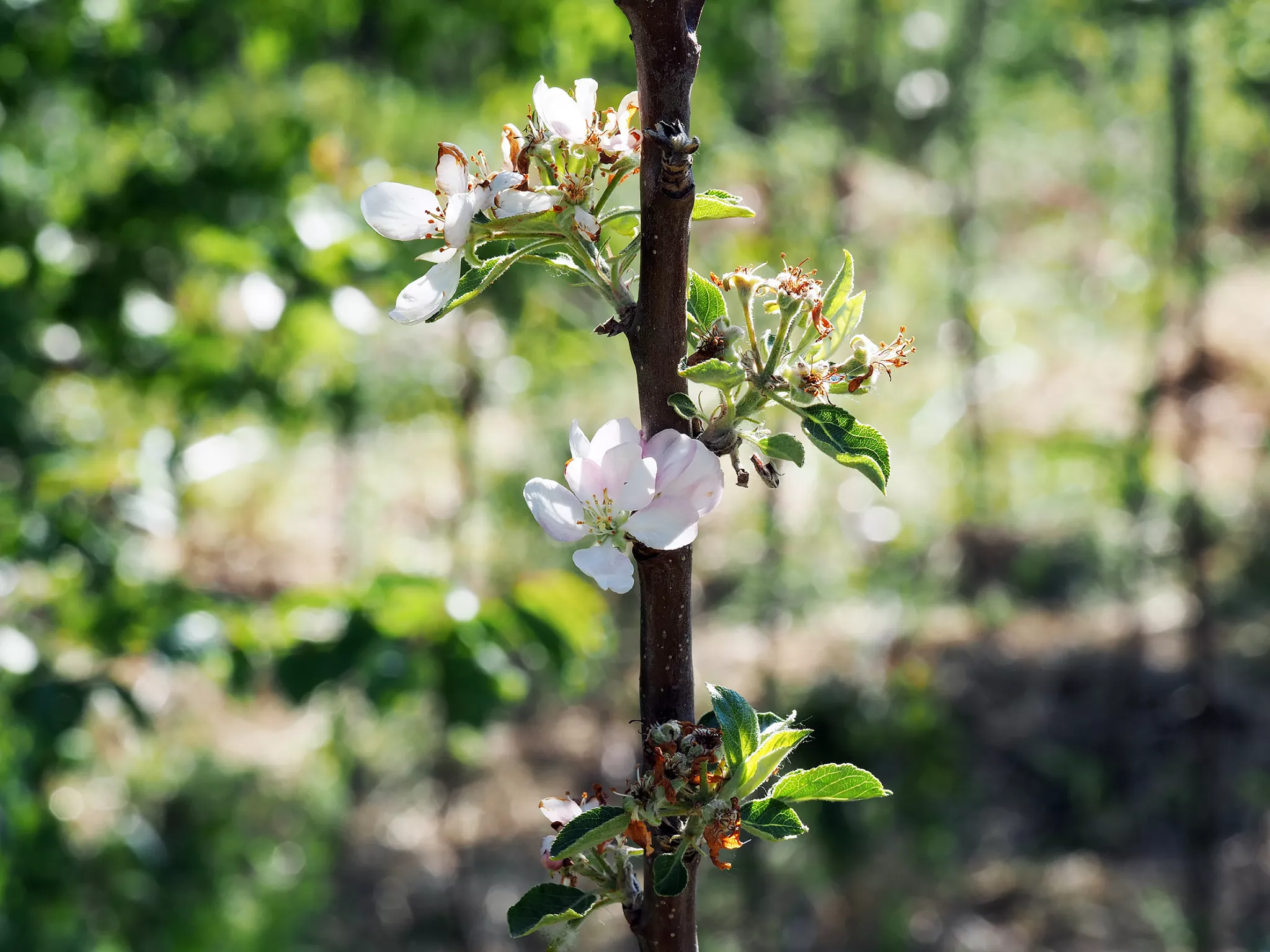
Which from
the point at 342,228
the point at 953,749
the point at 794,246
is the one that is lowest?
the point at 953,749

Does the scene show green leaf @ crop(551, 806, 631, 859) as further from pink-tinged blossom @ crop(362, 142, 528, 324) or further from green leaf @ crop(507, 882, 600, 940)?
pink-tinged blossom @ crop(362, 142, 528, 324)

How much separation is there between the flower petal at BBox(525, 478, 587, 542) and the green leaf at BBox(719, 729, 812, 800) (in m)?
Result: 0.18

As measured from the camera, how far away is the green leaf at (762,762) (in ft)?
2.32

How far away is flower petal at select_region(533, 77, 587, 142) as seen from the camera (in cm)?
71

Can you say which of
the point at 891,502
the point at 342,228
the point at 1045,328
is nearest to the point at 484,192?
the point at 342,228

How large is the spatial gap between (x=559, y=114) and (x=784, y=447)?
26cm

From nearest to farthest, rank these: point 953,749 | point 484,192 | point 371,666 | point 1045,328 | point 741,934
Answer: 1. point 484,192
2. point 371,666
3. point 741,934
4. point 953,749
5. point 1045,328

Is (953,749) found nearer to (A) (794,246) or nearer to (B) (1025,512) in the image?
(A) (794,246)

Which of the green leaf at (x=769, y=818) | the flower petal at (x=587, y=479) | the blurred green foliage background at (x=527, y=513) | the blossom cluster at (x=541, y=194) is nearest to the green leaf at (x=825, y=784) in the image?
the green leaf at (x=769, y=818)

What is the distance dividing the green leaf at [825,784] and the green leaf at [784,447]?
20cm

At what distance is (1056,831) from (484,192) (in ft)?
13.4

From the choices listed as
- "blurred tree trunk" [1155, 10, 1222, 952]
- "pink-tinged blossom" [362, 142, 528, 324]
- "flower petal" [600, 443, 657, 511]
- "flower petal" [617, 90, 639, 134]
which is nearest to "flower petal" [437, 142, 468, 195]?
"pink-tinged blossom" [362, 142, 528, 324]

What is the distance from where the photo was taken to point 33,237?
2422mm

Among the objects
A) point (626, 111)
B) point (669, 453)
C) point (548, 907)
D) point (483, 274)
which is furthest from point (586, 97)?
point (548, 907)
